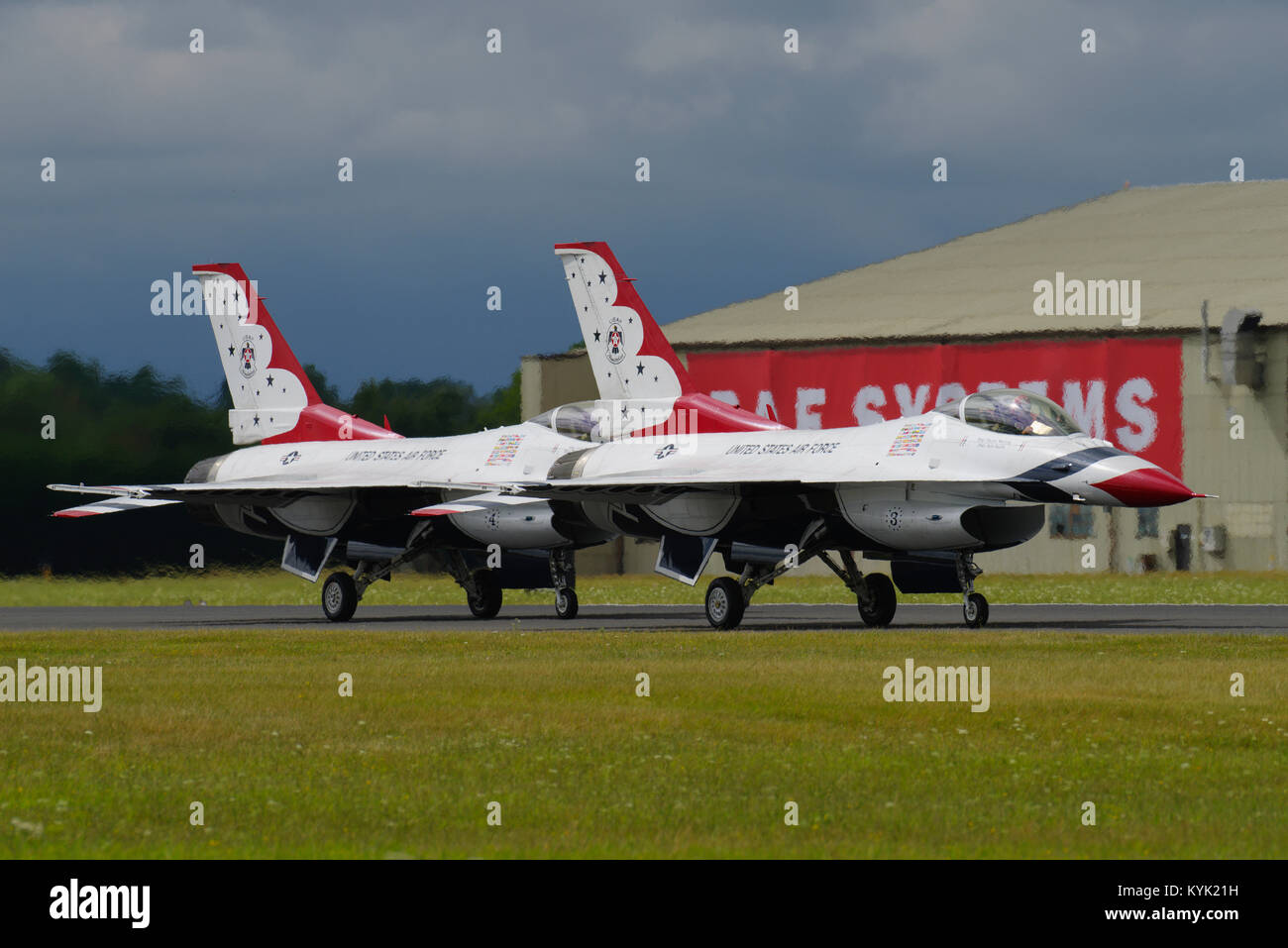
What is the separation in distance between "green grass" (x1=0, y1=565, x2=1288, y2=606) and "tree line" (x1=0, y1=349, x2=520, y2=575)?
16.2 inches

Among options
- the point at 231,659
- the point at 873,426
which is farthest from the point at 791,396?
the point at 231,659

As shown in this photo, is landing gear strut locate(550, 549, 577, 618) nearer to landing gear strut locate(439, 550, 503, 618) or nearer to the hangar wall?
landing gear strut locate(439, 550, 503, 618)

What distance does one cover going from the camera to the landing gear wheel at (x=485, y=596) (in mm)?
33309

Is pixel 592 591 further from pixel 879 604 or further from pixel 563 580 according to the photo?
pixel 879 604

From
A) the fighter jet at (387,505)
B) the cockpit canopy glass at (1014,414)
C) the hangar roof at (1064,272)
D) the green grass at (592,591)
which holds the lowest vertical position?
the green grass at (592,591)

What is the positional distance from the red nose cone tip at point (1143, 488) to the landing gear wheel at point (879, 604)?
14.5ft

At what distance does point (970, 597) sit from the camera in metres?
26.4

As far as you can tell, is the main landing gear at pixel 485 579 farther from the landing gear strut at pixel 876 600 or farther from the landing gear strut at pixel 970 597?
the landing gear strut at pixel 970 597

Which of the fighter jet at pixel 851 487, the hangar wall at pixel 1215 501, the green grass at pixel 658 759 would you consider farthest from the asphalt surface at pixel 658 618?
the hangar wall at pixel 1215 501

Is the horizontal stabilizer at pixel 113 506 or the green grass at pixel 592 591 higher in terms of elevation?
the horizontal stabilizer at pixel 113 506

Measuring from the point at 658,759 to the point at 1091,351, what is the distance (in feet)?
130

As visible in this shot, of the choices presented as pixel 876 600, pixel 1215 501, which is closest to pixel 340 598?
pixel 876 600

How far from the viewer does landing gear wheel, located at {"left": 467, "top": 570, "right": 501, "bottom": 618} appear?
33.3 m
